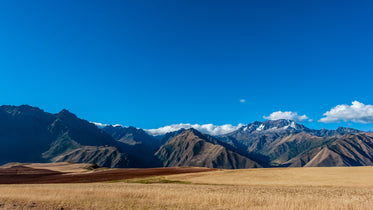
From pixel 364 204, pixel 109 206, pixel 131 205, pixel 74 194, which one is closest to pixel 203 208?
pixel 131 205

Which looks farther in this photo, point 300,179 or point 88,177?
point 88,177

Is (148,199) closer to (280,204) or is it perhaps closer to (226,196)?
(226,196)

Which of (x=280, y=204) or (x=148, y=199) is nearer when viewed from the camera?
(x=280, y=204)

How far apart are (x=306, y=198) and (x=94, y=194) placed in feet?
84.4

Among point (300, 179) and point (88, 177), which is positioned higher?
point (300, 179)

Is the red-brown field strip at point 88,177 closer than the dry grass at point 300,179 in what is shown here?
No

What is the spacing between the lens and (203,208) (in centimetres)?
2236

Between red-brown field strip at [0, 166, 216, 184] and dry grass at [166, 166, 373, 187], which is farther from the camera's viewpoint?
red-brown field strip at [0, 166, 216, 184]

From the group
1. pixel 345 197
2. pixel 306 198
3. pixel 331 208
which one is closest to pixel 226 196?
pixel 306 198

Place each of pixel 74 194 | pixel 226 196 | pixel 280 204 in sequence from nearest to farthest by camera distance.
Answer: pixel 280 204 < pixel 226 196 < pixel 74 194

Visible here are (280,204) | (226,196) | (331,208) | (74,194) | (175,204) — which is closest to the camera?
(331,208)

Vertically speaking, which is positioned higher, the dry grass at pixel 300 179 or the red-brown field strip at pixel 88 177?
the dry grass at pixel 300 179

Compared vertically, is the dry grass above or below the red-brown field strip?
above

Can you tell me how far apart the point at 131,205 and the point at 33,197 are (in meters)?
13.8
